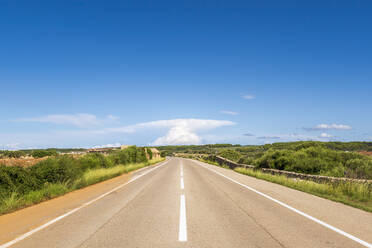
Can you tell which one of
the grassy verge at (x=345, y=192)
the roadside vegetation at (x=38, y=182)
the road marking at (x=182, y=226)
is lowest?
the grassy verge at (x=345, y=192)

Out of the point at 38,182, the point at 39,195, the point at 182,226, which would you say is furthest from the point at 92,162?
the point at 182,226

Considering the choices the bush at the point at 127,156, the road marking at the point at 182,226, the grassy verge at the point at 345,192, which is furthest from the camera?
the bush at the point at 127,156

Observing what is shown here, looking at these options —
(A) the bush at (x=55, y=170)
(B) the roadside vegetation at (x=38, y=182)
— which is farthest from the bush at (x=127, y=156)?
(A) the bush at (x=55, y=170)

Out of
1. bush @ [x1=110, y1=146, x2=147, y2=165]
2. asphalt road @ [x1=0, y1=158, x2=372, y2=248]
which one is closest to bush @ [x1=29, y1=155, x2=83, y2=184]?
asphalt road @ [x1=0, y1=158, x2=372, y2=248]

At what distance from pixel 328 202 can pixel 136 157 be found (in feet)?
106

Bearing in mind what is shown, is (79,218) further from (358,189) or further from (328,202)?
(358,189)

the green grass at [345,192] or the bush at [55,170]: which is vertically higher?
the bush at [55,170]

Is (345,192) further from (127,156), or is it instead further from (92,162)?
(127,156)

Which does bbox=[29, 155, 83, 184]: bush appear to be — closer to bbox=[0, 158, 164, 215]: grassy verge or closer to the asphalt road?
bbox=[0, 158, 164, 215]: grassy verge

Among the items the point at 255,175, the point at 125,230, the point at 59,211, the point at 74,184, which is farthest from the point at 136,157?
the point at 125,230

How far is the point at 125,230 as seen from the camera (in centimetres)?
521

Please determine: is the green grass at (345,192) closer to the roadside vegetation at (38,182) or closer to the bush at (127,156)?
the roadside vegetation at (38,182)

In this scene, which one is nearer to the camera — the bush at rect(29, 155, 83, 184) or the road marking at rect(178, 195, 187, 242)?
the road marking at rect(178, 195, 187, 242)

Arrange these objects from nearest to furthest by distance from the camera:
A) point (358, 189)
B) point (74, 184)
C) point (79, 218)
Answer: point (79, 218) → point (358, 189) → point (74, 184)
